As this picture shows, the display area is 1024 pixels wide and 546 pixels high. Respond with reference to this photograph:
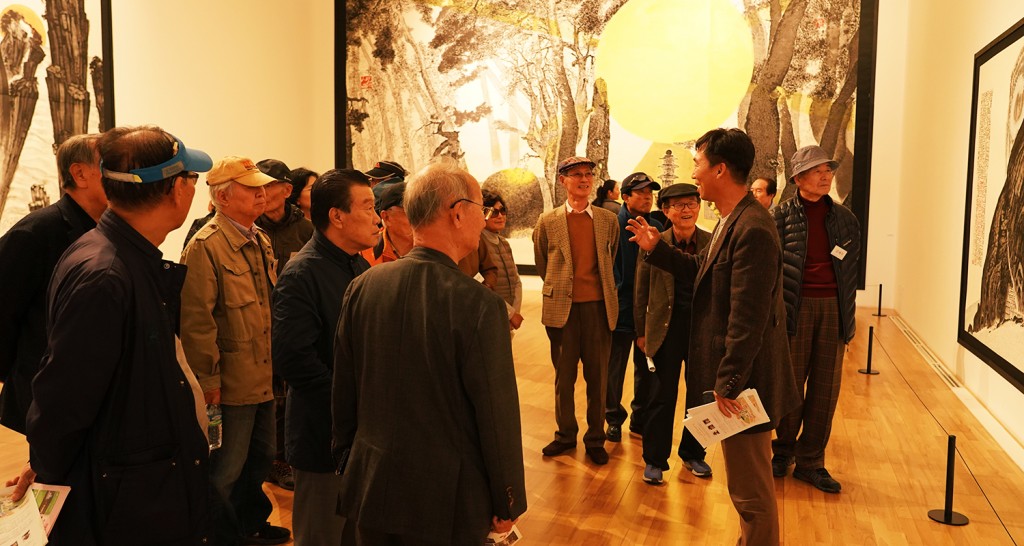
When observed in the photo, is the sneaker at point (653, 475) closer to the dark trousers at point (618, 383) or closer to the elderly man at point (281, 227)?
the dark trousers at point (618, 383)

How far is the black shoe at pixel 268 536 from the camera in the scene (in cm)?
363

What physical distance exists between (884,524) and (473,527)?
9.63 feet

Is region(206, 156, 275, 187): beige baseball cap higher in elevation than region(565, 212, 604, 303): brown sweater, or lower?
higher

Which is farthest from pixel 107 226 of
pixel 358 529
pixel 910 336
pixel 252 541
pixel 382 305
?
pixel 910 336

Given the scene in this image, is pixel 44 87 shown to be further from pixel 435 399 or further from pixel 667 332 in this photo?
pixel 435 399

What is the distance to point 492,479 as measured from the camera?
1951mm

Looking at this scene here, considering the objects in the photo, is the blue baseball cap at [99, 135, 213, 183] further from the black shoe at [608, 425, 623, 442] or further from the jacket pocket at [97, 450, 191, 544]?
the black shoe at [608, 425, 623, 442]

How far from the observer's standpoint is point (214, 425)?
2713 mm

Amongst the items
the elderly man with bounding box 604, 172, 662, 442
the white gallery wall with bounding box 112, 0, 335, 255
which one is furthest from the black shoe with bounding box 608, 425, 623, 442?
the white gallery wall with bounding box 112, 0, 335, 255

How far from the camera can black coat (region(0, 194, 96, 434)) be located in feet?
8.46

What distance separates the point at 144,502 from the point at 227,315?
1.38 meters

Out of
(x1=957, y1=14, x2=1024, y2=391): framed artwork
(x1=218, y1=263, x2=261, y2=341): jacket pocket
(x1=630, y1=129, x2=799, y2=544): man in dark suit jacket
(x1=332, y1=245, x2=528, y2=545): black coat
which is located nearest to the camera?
(x1=332, y1=245, x2=528, y2=545): black coat

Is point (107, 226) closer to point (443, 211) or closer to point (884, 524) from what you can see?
point (443, 211)

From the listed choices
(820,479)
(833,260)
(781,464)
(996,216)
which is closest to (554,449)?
(781,464)
